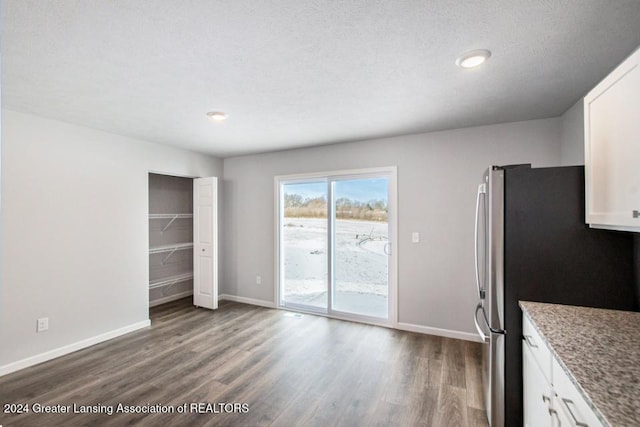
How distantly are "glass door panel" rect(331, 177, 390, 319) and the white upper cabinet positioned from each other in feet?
7.53

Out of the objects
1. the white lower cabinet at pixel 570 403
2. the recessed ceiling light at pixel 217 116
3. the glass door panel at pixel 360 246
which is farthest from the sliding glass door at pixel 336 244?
the white lower cabinet at pixel 570 403

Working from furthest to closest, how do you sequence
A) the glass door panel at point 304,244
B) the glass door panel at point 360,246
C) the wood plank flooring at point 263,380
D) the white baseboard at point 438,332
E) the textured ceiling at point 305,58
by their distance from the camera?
the glass door panel at point 304,244 → the glass door panel at point 360,246 → the white baseboard at point 438,332 → the wood plank flooring at point 263,380 → the textured ceiling at point 305,58

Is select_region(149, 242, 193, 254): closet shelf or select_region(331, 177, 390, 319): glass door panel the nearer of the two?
select_region(331, 177, 390, 319): glass door panel

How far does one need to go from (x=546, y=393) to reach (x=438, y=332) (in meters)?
2.24

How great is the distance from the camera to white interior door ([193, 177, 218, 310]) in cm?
458

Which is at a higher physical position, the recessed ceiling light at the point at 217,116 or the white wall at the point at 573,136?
the recessed ceiling light at the point at 217,116

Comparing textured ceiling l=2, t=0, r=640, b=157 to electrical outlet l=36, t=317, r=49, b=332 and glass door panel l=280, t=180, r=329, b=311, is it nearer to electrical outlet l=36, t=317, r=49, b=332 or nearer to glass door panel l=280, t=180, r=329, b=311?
glass door panel l=280, t=180, r=329, b=311

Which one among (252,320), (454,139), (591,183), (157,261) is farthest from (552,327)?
(157,261)

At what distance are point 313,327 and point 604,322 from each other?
2903 mm

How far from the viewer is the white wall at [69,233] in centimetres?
285

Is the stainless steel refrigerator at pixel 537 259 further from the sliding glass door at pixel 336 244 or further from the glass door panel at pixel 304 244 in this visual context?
the glass door panel at pixel 304 244

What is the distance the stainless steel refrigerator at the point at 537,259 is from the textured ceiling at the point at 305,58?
78cm

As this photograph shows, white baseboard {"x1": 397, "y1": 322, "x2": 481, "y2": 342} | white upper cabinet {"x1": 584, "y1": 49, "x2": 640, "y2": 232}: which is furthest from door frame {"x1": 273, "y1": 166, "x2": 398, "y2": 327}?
white upper cabinet {"x1": 584, "y1": 49, "x2": 640, "y2": 232}

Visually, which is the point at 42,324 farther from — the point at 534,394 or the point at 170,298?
the point at 534,394
